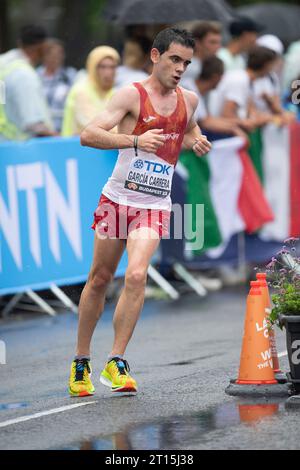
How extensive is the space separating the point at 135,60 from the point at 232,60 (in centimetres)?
277

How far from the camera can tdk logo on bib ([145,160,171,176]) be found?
869 cm

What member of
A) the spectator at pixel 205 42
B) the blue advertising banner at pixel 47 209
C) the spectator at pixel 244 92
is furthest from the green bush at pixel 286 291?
the spectator at pixel 205 42

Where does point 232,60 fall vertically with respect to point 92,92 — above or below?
above

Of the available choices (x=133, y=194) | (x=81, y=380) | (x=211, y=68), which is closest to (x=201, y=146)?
(x=133, y=194)

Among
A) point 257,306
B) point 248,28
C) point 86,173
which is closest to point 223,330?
point 86,173

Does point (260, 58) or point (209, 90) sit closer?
point (209, 90)

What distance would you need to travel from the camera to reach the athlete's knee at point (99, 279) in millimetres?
8680

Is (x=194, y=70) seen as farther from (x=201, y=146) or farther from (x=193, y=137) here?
(x=201, y=146)

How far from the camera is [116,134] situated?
27.5 feet

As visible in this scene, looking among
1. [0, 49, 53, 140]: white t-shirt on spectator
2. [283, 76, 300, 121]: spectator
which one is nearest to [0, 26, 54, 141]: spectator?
[0, 49, 53, 140]: white t-shirt on spectator

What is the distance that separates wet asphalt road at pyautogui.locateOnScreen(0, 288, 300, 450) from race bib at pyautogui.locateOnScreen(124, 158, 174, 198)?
1301 mm

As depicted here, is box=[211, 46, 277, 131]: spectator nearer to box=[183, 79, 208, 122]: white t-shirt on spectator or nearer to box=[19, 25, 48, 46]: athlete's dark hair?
box=[183, 79, 208, 122]: white t-shirt on spectator

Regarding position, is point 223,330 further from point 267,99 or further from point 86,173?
point 267,99

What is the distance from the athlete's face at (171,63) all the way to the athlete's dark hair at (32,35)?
19.4ft
